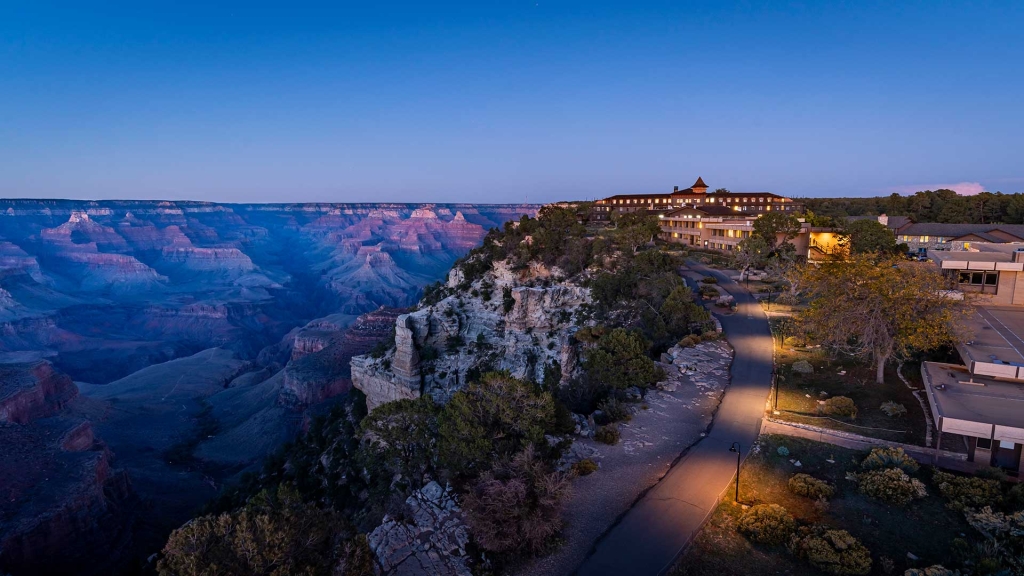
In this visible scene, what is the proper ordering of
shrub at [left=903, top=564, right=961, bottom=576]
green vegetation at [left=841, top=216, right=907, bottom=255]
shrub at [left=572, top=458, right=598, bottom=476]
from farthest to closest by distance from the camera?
green vegetation at [left=841, top=216, right=907, bottom=255], shrub at [left=572, top=458, right=598, bottom=476], shrub at [left=903, top=564, right=961, bottom=576]

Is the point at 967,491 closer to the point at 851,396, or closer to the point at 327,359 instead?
the point at 851,396

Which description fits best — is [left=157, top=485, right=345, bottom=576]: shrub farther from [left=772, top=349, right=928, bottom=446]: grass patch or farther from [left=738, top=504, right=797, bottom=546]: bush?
[left=772, top=349, right=928, bottom=446]: grass patch

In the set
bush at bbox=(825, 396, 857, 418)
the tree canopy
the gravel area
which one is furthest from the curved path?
the tree canopy

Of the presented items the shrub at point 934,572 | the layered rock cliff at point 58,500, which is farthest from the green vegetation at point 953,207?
the layered rock cliff at point 58,500

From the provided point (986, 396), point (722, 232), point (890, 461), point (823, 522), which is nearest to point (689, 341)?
point (986, 396)

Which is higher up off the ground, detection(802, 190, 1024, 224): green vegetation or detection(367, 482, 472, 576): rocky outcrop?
detection(802, 190, 1024, 224): green vegetation

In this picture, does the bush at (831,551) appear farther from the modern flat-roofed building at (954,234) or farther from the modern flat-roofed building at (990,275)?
the modern flat-roofed building at (954,234)
